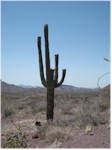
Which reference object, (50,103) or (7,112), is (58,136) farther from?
(7,112)

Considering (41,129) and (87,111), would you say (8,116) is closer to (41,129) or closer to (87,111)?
(87,111)

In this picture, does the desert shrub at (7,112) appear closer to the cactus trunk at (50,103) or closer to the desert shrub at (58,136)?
the cactus trunk at (50,103)

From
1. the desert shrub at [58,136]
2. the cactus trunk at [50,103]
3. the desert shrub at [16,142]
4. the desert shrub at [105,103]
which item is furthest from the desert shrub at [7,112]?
the desert shrub at [16,142]

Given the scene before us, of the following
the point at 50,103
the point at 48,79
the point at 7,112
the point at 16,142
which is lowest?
the point at 7,112

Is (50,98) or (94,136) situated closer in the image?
(94,136)

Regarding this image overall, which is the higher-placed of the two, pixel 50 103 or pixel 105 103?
pixel 50 103

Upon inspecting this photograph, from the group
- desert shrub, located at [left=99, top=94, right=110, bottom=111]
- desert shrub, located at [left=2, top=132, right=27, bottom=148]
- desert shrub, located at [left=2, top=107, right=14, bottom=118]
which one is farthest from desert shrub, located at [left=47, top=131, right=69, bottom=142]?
desert shrub, located at [left=2, top=107, right=14, bottom=118]

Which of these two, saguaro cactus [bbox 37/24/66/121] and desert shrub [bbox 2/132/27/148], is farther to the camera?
saguaro cactus [bbox 37/24/66/121]

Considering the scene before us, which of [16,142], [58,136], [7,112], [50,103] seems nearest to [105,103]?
[50,103]

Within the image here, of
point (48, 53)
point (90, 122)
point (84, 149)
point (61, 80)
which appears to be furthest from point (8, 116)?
point (84, 149)

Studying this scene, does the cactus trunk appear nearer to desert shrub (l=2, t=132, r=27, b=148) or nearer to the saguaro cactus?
the saguaro cactus

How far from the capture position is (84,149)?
27.7 feet

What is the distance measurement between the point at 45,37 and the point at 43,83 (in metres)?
2.01

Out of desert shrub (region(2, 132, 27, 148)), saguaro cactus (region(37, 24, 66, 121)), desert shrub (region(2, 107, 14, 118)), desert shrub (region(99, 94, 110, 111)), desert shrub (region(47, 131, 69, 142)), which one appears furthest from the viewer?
desert shrub (region(2, 107, 14, 118))
